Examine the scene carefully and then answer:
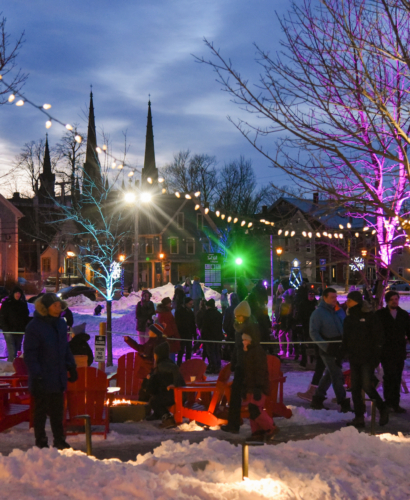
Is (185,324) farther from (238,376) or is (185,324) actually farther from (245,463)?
(245,463)

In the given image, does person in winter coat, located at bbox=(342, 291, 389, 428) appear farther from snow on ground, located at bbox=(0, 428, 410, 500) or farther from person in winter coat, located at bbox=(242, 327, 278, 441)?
snow on ground, located at bbox=(0, 428, 410, 500)

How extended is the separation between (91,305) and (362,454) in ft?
103

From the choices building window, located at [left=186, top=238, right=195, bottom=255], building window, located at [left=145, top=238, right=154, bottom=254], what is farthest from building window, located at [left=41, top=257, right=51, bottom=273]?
building window, located at [left=186, top=238, right=195, bottom=255]

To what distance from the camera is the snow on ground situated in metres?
4.62

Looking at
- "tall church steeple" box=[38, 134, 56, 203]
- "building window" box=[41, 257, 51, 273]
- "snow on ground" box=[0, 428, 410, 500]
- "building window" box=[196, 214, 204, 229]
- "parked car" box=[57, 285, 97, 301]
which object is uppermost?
"tall church steeple" box=[38, 134, 56, 203]

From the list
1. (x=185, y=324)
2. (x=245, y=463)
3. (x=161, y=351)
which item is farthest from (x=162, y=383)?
(x=185, y=324)

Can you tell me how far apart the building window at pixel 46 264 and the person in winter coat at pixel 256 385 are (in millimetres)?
64367

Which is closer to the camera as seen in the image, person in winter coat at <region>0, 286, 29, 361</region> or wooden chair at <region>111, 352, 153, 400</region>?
wooden chair at <region>111, 352, 153, 400</region>

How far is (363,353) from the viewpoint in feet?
27.0

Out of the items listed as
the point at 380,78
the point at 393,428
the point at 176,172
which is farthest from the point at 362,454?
the point at 176,172

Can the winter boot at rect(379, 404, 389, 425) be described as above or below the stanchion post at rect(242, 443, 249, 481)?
below

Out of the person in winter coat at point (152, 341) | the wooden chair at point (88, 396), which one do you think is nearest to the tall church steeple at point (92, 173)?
the person in winter coat at point (152, 341)

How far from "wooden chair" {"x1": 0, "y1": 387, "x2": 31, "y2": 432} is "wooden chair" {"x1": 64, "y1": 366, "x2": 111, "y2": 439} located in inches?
23.9

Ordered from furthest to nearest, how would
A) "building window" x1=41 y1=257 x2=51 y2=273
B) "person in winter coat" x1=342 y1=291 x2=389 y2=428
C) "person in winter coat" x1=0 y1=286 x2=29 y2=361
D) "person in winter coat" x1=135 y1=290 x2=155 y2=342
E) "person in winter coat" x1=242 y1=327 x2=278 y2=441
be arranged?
1. "building window" x1=41 y1=257 x2=51 y2=273
2. "person in winter coat" x1=135 y1=290 x2=155 y2=342
3. "person in winter coat" x1=0 y1=286 x2=29 y2=361
4. "person in winter coat" x1=342 y1=291 x2=389 y2=428
5. "person in winter coat" x1=242 y1=327 x2=278 y2=441
